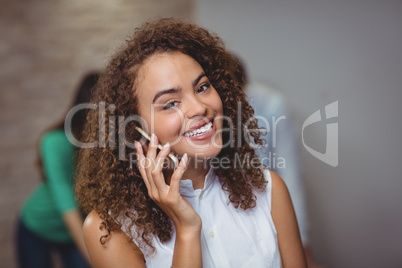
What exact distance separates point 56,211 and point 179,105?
1447mm

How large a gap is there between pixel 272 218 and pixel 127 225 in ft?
1.57

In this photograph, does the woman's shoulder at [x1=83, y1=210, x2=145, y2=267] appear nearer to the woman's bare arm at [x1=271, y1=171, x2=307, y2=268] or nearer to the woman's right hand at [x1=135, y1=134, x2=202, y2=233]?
the woman's right hand at [x1=135, y1=134, x2=202, y2=233]

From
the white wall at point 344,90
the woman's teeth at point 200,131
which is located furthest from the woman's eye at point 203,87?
the white wall at point 344,90

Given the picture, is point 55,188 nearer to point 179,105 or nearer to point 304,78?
point 179,105

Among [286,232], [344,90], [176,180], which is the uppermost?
[344,90]

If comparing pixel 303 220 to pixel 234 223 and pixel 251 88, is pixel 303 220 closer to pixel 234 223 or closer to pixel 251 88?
pixel 251 88

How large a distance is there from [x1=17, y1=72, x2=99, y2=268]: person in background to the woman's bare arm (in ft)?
3.73

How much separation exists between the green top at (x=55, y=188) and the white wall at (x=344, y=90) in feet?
4.32

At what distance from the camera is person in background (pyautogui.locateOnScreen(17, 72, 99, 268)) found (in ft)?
6.77

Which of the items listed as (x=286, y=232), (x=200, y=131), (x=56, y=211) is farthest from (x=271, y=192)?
(x=56, y=211)

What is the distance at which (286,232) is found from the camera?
130 cm

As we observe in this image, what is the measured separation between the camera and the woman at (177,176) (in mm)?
1147

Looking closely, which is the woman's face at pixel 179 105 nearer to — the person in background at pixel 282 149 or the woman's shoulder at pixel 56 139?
the person in background at pixel 282 149

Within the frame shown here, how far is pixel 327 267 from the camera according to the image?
9.36 feet
